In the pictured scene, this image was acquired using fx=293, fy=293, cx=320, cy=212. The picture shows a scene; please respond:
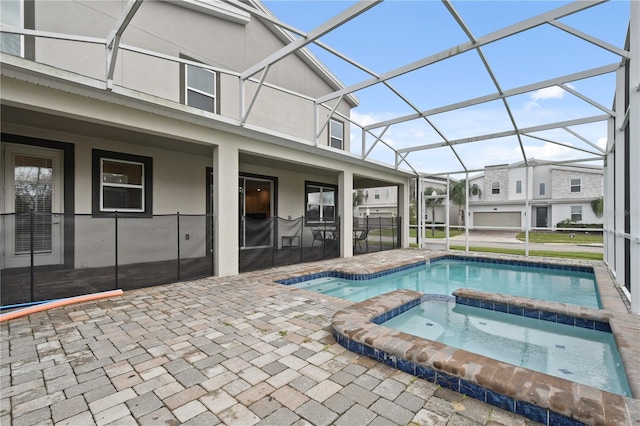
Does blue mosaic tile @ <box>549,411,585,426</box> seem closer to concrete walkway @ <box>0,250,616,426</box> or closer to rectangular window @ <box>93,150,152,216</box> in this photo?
concrete walkway @ <box>0,250,616,426</box>

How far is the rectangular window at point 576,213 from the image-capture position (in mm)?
21428

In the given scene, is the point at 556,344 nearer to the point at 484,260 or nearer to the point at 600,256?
the point at 484,260

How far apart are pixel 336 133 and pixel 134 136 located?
771cm

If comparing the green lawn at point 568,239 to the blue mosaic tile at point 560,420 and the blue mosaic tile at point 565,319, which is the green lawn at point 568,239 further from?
the blue mosaic tile at point 560,420

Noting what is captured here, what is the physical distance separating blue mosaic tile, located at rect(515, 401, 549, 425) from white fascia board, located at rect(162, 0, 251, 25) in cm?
965

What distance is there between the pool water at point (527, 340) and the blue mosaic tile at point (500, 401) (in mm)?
1488

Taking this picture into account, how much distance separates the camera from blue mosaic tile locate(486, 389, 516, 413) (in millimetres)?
1975

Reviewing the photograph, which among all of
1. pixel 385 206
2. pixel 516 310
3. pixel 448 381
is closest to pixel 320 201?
pixel 516 310

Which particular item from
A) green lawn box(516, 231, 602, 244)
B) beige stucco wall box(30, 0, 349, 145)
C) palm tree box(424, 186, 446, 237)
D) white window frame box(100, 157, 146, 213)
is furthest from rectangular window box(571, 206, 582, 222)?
white window frame box(100, 157, 146, 213)

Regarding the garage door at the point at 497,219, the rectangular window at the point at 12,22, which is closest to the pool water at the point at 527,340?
the rectangular window at the point at 12,22

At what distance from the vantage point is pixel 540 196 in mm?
23703

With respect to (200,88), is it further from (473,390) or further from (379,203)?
(379,203)

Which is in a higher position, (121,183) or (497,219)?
(121,183)

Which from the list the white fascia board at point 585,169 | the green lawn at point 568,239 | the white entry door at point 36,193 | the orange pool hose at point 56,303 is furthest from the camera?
the white fascia board at point 585,169
